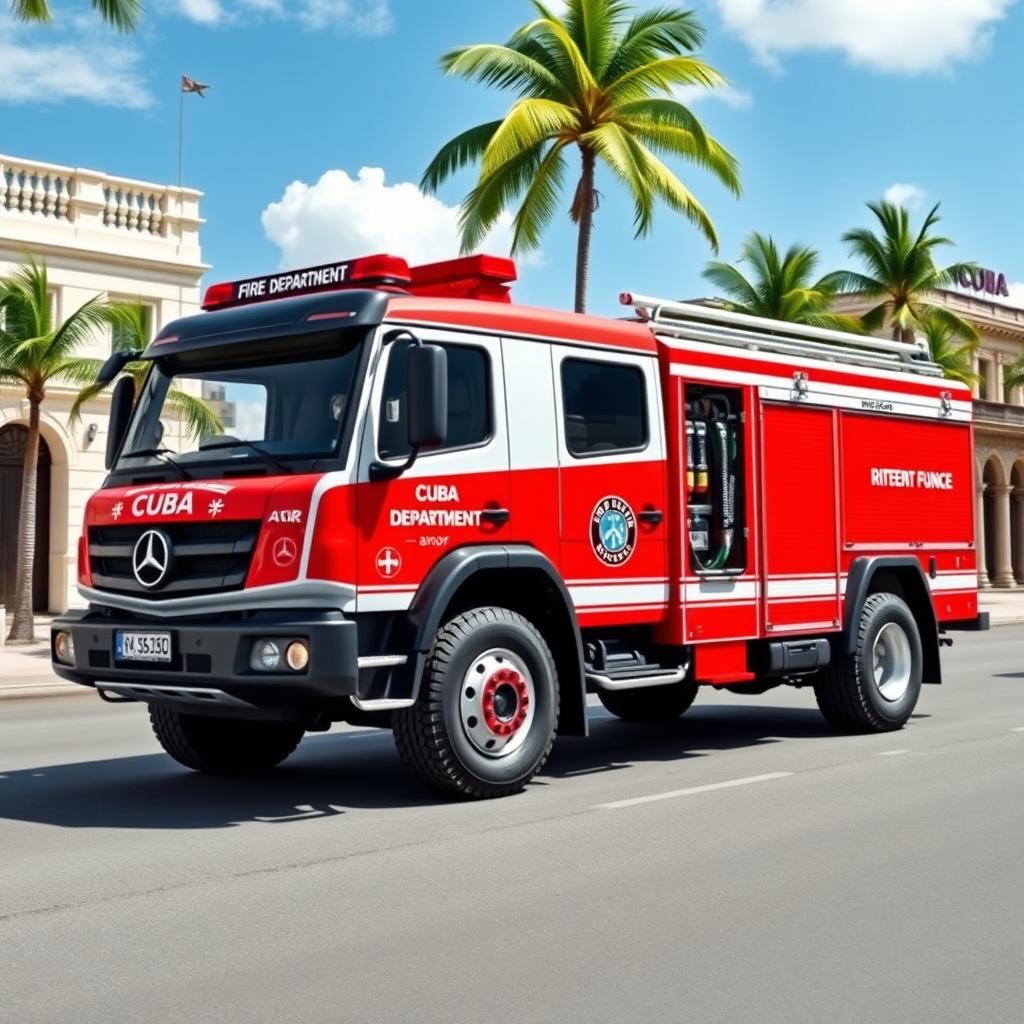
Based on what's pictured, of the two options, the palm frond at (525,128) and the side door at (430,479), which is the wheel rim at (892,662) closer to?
the side door at (430,479)

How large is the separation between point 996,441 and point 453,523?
5306 centimetres

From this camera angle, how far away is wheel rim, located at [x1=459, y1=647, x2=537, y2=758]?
326 inches

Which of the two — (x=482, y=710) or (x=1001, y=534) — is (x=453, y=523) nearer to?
(x=482, y=710)

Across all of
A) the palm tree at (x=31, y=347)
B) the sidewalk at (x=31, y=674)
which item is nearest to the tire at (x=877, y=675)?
the sidewalk at (x=31, y=674)

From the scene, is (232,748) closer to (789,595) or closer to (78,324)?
(789,595)

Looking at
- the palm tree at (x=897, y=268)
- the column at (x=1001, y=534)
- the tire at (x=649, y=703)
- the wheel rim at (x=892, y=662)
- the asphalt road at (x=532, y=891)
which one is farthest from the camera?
the column at (x=1001, y=534)

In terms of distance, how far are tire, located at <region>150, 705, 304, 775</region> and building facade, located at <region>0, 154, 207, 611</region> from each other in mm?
19640

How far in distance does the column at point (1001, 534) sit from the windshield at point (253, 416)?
53077 mm

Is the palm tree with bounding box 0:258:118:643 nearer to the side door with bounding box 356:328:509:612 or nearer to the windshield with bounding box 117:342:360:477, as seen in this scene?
the windshield with bounding box 117:342:360:477

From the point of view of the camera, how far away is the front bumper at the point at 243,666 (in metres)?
7.57

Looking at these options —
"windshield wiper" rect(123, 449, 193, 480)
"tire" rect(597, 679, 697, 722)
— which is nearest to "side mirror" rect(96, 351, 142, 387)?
"windshield wiper" rect(123, 449, 193, 480)

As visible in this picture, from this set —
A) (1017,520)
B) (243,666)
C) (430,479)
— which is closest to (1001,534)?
(1017,520)

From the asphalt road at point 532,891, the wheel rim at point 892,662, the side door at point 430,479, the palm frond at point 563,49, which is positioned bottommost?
the asphalt road at point 532,891

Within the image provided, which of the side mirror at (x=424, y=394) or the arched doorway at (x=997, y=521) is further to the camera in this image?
the arched doorway at (x=997, y=521)
